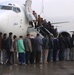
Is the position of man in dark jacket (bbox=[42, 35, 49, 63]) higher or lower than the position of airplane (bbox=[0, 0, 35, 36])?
lower

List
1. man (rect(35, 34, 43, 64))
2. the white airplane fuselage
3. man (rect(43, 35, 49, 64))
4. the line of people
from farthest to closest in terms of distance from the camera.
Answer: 1. man (rect(43, 35, 49, 64))
2. the white airplane fuselage
3. man (rect(35, 34, 43, 64))
4. the line of people

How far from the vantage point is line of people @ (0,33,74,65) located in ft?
57.3

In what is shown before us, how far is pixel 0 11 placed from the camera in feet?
63.3

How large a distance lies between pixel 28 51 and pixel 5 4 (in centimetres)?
471

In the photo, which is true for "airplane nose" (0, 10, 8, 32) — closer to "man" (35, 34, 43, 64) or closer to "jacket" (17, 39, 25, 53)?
"jacket" (17, 39, 25, 53)

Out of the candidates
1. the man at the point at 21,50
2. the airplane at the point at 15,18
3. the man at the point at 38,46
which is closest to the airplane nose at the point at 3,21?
the airplane at the point at 15,18

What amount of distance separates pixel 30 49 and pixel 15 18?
305 cm

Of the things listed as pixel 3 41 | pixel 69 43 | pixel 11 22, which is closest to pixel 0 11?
pixel 11 22

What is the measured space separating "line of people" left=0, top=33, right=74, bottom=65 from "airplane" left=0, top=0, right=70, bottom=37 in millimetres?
992

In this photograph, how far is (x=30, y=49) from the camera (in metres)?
17.7

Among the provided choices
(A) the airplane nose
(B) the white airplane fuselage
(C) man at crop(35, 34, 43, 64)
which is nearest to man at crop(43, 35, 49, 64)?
(C) man at crop(35, 34, 43, 64)

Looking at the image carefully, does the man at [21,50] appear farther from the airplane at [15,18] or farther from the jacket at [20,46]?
the airplane at [15,18]

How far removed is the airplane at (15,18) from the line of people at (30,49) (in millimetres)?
992

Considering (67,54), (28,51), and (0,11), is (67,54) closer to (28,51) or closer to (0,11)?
(28,51)
